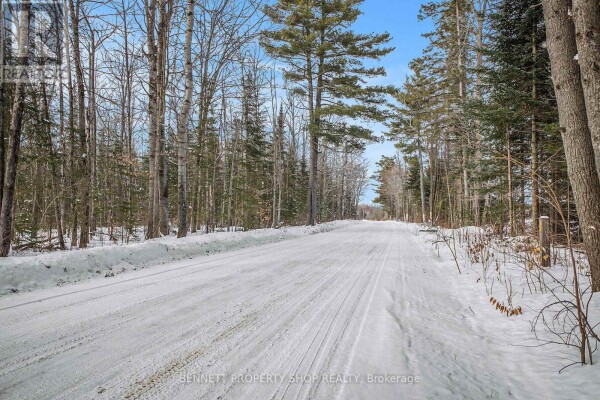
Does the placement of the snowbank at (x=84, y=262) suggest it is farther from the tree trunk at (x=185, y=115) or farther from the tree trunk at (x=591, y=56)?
the tree trunk at (x=591, y=56)

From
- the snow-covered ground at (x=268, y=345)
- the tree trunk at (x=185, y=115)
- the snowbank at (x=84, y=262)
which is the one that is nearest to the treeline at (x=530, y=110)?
the snow-covered ground at (x=268, y=345)

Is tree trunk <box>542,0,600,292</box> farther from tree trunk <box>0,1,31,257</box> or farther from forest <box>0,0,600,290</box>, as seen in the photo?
tree trunk <box>0,1,31,257</box>

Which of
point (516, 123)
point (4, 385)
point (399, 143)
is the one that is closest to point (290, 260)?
point (4, 385)

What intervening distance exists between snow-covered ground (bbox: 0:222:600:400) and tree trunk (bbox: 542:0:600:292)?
1.06 meters

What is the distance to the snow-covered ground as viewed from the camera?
177 cm

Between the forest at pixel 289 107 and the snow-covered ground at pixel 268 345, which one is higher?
the forest at pixel 289 107

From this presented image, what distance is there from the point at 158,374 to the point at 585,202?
4.95m

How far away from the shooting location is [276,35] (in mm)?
15922

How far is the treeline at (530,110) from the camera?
323 cm

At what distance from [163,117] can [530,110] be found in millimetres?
11409

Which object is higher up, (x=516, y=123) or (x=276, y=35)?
(x=276, y=35)

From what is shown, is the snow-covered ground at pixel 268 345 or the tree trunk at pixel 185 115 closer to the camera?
the snow-covered ground at pixel 268 345

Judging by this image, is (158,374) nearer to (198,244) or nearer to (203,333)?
(203,333)

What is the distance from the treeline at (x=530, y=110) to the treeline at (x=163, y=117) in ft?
21.7
